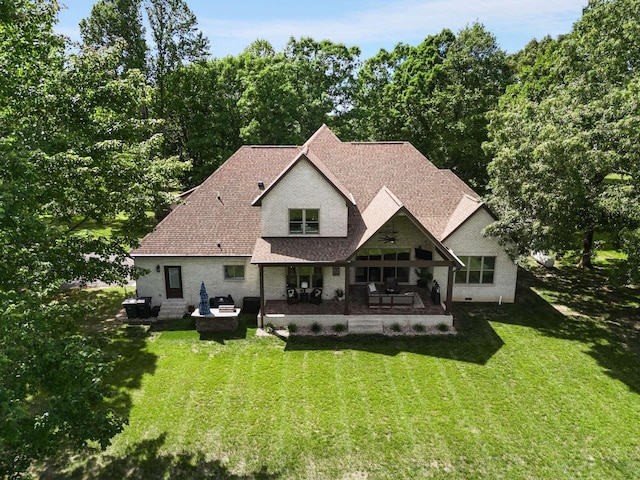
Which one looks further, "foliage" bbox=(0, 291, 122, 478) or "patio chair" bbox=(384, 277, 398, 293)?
"patio chair" bbox=(384, 277, 398, 293)

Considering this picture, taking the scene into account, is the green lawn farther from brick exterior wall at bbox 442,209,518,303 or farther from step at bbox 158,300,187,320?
brick exterior wall at bbox 442,209,518,303

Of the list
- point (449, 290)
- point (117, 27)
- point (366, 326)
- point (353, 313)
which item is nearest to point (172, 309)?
point (353, 313)

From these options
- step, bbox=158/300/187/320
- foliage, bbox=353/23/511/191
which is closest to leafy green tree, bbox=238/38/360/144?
foliage, bbox=353/23/511/191

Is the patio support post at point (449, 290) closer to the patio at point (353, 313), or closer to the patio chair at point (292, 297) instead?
the patio at point (353, 313)

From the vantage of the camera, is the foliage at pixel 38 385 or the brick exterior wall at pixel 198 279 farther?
the brick exterior wall at pixel 198 279

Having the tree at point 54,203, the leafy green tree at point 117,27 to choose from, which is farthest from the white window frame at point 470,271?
the leafy green tree at point 117,27
